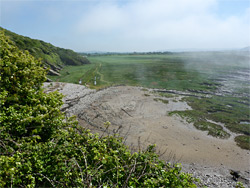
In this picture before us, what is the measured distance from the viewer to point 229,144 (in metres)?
20.0

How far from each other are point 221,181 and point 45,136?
15.9 m

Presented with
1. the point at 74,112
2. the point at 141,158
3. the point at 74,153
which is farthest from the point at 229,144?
the point at 74,112

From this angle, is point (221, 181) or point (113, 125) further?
point (113, 125)

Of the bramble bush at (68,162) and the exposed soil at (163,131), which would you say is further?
the exposed soil at (163,131)

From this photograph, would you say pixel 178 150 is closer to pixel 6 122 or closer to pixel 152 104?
pixel 152 104

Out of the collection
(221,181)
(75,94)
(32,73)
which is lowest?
(221,181)

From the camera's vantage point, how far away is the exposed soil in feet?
52.8

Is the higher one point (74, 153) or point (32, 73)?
point (32, 73)

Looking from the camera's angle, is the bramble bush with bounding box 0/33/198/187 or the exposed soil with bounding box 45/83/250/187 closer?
the bramble bush with bounding box 0/33/198/187

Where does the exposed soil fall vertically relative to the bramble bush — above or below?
below

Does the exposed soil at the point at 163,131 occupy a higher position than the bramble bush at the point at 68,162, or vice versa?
the bramble bush at the point at 68,162

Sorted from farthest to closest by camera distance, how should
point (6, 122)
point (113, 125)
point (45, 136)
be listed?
point (113, 125), point (45, 136), point (6, 122)

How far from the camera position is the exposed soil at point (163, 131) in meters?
16.1

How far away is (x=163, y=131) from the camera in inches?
880
